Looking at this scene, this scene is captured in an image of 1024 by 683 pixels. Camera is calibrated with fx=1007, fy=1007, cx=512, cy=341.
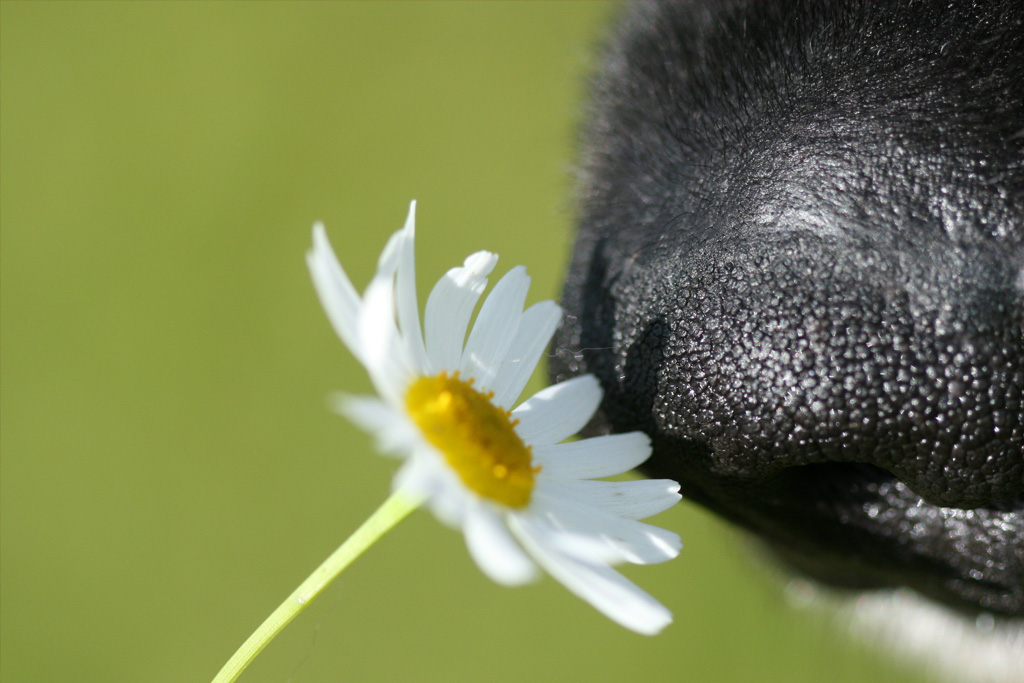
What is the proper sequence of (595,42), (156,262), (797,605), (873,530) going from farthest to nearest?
1. (156,262)
2. (797,605)
3. (595,42)
4. (873,530)

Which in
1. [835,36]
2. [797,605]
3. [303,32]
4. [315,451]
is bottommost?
[797,605]

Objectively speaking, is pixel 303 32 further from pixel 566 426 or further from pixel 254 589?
pixel 566 426

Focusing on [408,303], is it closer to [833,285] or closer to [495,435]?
[495,435]

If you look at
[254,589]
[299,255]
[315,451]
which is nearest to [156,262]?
[299,255]

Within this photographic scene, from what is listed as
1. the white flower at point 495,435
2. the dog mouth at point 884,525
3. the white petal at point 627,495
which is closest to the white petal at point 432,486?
the white flower at point 495,435

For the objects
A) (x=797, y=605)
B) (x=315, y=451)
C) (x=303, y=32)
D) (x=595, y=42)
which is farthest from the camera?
(x=303, y=32)

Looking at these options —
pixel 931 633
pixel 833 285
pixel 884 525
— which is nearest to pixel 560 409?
pixel 833 285

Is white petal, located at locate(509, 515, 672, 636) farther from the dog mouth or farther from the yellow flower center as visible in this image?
the dog mouth
